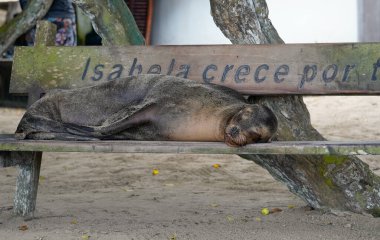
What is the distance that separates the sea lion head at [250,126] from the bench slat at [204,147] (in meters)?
0.06

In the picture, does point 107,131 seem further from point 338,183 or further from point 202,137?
point 338,183

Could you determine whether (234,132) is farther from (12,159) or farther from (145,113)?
(12,159)

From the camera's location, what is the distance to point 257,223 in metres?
4.21

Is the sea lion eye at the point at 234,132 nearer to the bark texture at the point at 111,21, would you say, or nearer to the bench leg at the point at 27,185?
the bench leg at the point at 27,185

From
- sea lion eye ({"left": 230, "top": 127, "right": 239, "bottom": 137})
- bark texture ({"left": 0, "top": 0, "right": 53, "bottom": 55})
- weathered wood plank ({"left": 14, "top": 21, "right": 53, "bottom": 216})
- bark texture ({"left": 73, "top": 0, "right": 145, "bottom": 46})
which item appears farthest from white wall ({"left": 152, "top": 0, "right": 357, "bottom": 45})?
sea lion eye ({"left": 230, "top": 127, "right": 239, "bottom": 137})

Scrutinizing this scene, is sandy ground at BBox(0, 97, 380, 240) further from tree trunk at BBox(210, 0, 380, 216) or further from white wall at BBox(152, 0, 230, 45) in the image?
white wall at BBox(152, 0, 230, 45)

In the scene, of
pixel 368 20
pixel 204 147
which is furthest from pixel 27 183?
pixel 368 20

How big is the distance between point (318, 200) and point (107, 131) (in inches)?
48.5

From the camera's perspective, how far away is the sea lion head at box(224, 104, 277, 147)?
3.59 m

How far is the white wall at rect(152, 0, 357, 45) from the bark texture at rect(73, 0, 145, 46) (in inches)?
256

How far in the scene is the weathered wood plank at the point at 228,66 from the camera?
432 centimetres

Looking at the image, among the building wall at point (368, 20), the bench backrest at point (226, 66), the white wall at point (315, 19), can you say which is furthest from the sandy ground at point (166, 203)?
the building wall at point (368, 20)

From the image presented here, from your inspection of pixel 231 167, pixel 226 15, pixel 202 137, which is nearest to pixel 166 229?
pixel 202 137

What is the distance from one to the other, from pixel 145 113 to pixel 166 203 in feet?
3.24
